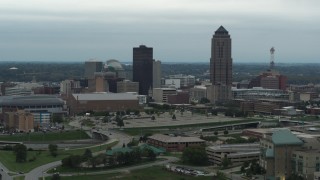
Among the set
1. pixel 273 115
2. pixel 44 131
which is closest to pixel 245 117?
pixel 273 115

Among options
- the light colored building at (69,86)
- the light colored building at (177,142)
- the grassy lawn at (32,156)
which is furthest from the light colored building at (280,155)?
the light colored building at (69,86)

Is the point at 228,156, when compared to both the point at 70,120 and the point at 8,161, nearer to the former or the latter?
the point at 8,161

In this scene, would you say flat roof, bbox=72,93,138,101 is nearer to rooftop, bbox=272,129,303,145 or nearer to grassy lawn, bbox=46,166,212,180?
grassy lawn, bbox=46,166,212,180

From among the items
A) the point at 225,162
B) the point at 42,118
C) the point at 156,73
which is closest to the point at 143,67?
the point at 156,73

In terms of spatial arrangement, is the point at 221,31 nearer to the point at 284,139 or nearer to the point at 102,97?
the point at 102,97

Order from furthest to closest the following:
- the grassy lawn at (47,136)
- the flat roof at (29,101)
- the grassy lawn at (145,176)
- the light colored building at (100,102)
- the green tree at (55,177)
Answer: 1. the light colored building at (100,102)
2. the flat roof at (29,101)
3. the grassy lawn at (47,136)
4. the grassy lawn at (145,176)
5. the green tree at (55,177)

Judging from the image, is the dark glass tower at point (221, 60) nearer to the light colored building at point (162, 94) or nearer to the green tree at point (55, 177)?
the light colored building at point (162, 94)
